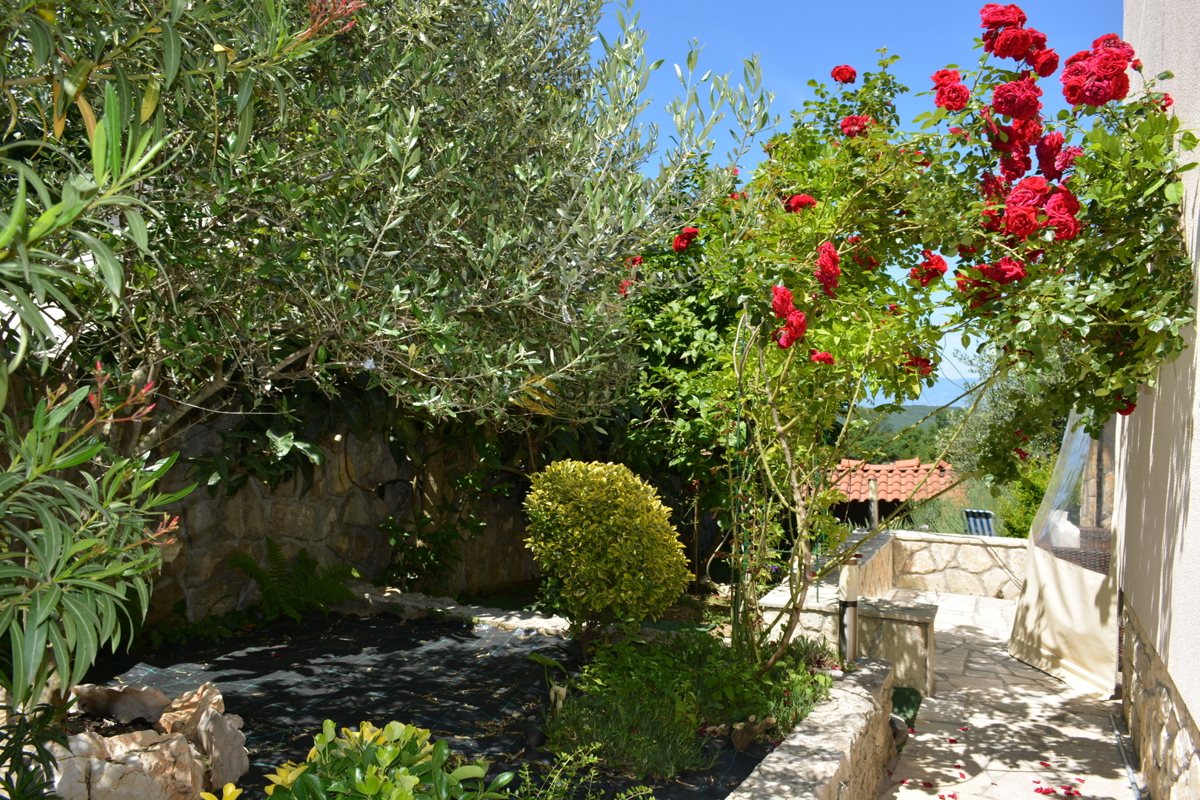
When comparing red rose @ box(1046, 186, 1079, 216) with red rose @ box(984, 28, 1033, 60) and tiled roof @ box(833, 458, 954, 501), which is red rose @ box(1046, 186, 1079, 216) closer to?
red rose @ box(984, 28, 1033, 60)

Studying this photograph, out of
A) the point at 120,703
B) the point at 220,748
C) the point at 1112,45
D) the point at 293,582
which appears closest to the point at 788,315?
the point at 1112,45

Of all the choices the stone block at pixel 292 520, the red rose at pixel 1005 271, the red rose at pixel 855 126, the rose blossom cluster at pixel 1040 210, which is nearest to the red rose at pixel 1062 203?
the rose blossom cluster at pixel 1040 210

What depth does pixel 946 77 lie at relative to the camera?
3590 millimetres

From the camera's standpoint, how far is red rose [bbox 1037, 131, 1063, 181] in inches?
144

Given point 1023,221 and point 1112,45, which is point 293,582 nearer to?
point 1023,221

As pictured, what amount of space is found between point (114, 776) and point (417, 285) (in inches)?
79.2

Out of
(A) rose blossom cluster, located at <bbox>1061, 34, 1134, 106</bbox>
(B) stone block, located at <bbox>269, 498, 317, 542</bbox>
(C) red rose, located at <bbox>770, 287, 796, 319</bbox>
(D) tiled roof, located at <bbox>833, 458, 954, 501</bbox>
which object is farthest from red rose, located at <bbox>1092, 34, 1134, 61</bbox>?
(D) tiled roof, located at <bbox>833, 458, 954, 501</bbox>

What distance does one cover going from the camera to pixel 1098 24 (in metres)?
7.27

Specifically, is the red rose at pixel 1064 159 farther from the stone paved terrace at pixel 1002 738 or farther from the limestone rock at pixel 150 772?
the limestone rock at pixel 150 772

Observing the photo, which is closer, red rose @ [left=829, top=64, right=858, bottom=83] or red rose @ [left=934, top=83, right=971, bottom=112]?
red rose @ [left=934, top=83, right=971, bottom=112]

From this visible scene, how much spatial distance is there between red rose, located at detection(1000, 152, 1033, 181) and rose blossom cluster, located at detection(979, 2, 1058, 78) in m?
0.34

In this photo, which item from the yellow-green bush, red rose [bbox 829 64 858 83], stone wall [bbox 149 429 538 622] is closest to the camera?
red rose [bbox 829 64 858 83]

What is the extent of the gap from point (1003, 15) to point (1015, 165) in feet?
2.10

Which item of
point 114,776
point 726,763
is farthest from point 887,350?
point 114,776
